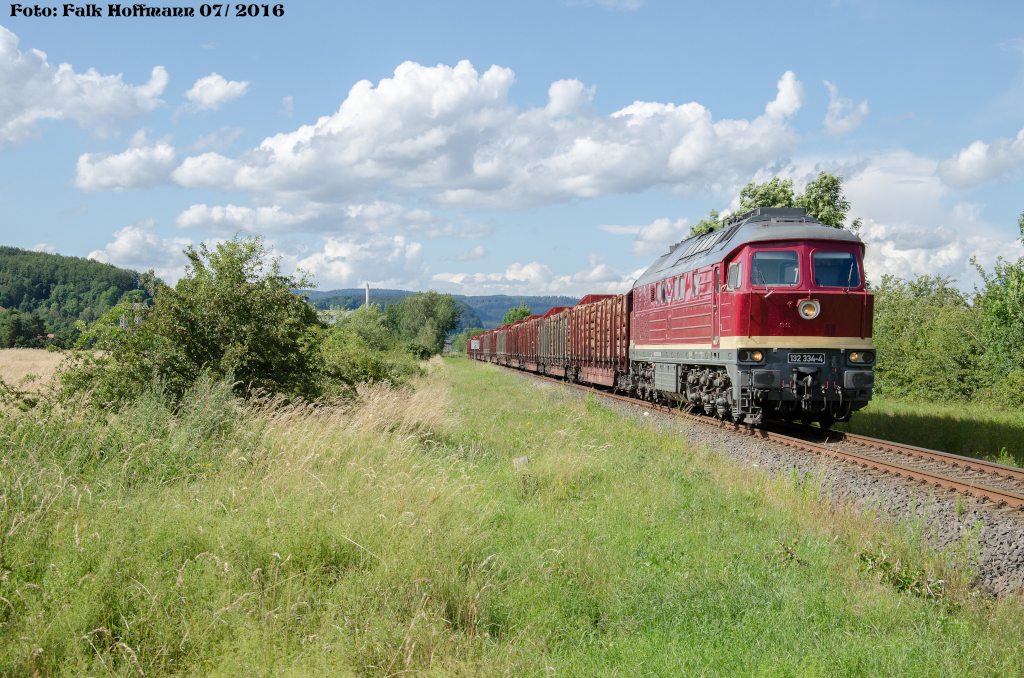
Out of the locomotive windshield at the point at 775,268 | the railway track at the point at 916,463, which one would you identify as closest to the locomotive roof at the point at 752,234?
the locomotive windshield at the point at 775,268

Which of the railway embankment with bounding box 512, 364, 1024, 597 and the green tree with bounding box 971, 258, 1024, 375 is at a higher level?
the green tree with bounding box 971, 258, 1024, 375

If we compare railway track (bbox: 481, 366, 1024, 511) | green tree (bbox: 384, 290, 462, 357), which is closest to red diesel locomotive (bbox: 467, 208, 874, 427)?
railway track (bbox: 481, 366, 1024, 511)

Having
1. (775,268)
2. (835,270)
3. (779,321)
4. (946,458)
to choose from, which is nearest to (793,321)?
(779,321)

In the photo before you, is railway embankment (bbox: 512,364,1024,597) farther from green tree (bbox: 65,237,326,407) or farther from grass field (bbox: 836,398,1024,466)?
green tree (bbox: 65,237,326,407)

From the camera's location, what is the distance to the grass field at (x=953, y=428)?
12992 mm

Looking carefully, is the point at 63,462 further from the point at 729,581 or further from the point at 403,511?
the point at 729,581

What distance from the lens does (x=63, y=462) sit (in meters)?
7.04

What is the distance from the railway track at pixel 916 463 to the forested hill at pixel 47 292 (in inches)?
997

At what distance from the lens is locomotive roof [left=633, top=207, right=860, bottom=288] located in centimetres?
1318

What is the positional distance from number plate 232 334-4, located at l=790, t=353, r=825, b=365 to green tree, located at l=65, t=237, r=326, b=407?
9.29m

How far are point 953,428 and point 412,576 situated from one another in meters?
14.7

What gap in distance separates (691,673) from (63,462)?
650 cm

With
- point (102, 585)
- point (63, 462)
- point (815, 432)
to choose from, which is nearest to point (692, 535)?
point (102, 585)

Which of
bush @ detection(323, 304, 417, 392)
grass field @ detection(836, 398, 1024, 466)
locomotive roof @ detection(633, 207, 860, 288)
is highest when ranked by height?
locomotive roof @ detection(633, 207, 860, 288)
